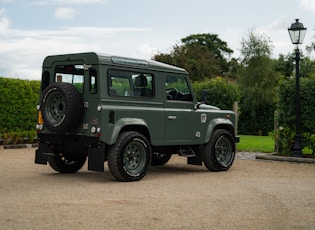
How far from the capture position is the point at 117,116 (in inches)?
409

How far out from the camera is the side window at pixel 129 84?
34.6 ft

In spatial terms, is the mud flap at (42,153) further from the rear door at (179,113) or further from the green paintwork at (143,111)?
the rear door at (179,113)

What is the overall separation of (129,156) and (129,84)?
1451mm

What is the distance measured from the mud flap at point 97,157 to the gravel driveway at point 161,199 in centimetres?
33

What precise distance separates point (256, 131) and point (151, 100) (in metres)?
23.0

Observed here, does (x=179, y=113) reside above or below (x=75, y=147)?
above

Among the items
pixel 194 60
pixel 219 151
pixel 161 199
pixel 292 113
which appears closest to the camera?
pixel 161 199

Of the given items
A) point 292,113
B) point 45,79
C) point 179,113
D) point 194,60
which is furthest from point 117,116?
point 194,60

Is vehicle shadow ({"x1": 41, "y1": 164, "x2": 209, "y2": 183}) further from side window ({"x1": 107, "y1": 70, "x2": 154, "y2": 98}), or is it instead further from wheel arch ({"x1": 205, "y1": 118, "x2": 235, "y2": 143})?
side window ({"x1": 107, "y1": 70, "x2": 154, "y2": 98})

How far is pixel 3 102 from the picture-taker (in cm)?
1920

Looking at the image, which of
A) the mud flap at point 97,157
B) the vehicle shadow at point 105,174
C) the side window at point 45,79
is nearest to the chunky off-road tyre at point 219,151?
the vehicle shadow at point 105,174

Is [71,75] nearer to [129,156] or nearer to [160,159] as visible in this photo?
[129,156]

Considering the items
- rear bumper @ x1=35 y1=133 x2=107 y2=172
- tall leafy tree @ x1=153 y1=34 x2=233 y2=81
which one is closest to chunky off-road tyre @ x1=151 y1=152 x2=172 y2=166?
rear bumper @ x1=35 y1=133 x2=107 y2=172

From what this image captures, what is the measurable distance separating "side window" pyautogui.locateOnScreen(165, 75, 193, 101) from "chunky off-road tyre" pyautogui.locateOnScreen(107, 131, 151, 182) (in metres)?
1.48
